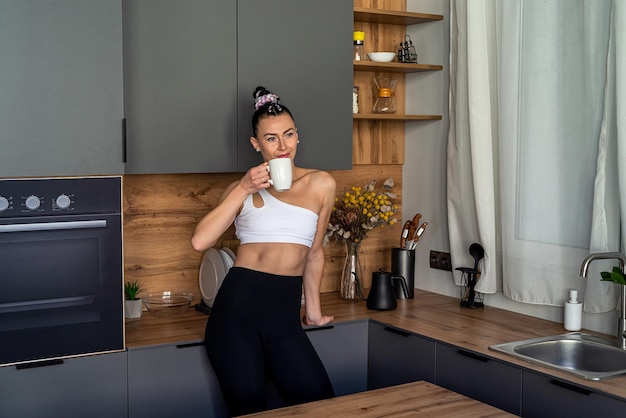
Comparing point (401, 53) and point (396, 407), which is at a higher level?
point (401, 53)

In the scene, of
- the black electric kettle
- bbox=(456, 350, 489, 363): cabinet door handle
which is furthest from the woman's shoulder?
bbox=(456, 350, 489, 363): cabinet door handle

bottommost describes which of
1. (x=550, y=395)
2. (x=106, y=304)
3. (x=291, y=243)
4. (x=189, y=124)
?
(x=550, y=395)

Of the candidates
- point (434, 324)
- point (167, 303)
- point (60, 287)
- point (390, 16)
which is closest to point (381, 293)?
point (434, 324)

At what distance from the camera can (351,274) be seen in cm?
374

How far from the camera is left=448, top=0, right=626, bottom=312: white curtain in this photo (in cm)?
307

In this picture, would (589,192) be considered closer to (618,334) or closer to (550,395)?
(618,334)

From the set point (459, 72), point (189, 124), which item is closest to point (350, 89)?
point (459, 72)

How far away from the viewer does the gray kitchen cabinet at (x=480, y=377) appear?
2748 millimetres

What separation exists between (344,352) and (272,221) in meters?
0.70

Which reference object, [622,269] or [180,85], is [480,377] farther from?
[180,85]

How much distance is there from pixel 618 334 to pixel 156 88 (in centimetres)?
191

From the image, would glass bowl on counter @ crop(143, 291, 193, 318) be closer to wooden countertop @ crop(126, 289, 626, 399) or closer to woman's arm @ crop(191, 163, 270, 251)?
wooden countertop @ crop(126, 289, 626, 399)

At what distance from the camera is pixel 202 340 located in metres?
3.01

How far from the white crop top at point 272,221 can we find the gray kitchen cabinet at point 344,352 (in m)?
0.45
